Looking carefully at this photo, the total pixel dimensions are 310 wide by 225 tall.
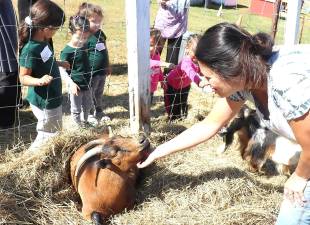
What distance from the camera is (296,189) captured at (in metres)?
2.50

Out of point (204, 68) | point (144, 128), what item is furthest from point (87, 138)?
point (204, 68)

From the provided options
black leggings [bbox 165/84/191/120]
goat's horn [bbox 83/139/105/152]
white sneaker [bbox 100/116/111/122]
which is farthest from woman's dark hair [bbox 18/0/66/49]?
black leggings [bbox 165/84/191/120]

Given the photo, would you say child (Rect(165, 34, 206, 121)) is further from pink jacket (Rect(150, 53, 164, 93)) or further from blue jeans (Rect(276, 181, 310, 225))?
blue jeans (Rect(276, 181, 310, 225))

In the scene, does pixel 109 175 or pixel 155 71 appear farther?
pixel 155 71

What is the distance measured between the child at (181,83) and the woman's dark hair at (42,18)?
1583 millimetres

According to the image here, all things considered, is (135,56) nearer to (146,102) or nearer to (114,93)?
(146,102)

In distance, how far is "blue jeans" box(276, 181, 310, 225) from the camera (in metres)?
2.57

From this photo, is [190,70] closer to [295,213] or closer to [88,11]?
[88,11]

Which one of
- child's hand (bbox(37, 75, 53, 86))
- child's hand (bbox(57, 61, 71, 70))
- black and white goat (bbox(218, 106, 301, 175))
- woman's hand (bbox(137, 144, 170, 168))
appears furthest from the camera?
child's hand (bbox(57, 61, 71, 70))

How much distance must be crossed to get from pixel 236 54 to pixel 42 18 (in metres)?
2.39

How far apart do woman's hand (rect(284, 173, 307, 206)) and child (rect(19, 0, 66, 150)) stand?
226 cm

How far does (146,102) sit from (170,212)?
125 centimetres

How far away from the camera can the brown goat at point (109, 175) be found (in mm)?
3445

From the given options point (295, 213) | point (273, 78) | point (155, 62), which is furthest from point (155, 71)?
point (273, 78)
